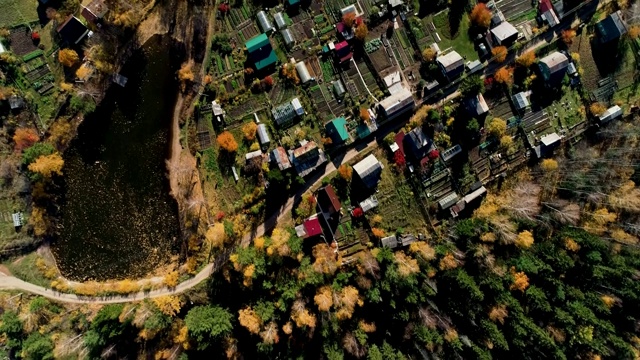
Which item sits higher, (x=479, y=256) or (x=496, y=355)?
(x=479, y=256)

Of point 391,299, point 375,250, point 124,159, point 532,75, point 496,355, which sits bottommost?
point 496,355

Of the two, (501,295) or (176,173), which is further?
(176,173)

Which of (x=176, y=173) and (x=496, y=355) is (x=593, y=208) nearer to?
(x=496, y=355)

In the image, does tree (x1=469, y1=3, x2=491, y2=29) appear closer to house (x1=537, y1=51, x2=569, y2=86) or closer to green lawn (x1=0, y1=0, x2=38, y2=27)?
house (x1=537, y1=51, x2=569, y2=86)

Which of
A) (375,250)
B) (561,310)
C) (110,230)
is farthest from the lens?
(110,230)

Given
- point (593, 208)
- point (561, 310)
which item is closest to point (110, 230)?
point (561, 310)

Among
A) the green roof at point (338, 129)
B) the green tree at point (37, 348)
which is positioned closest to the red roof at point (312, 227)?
the green roof at point (338, 129)

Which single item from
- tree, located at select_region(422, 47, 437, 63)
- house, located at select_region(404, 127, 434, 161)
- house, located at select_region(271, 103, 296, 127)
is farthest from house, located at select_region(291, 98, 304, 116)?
tree, located at select_region(422, 47, 437, 63)

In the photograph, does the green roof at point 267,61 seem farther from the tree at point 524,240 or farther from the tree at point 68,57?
the tree at point 524,240
